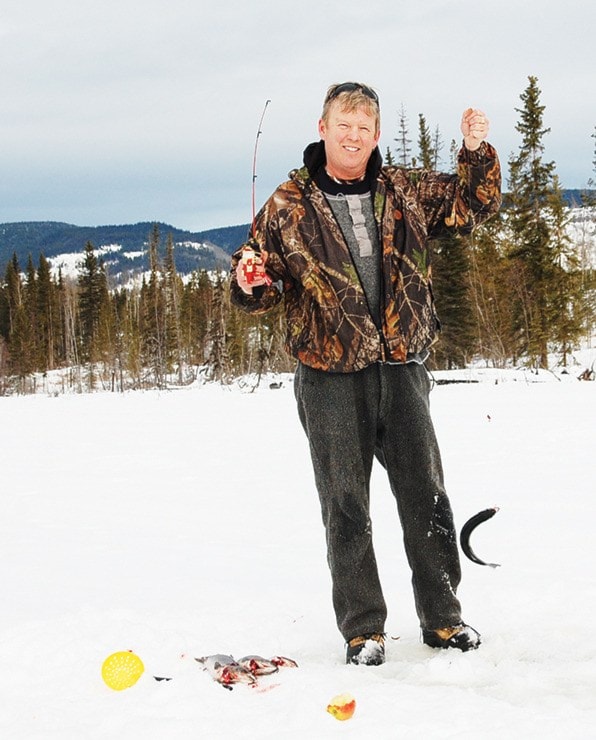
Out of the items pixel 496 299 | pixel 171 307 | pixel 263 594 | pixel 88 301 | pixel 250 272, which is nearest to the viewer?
pixel 250 272

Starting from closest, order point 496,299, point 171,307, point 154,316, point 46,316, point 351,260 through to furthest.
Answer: point 351,260
point 496,299
point 154,316
point 171,307
point 46,316

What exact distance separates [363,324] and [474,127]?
86 centimetres

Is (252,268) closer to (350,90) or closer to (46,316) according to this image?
(350,90)

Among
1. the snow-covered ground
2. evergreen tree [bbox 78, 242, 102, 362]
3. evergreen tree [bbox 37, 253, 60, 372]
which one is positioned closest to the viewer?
the snow-covered ground

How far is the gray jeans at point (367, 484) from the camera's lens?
2900 mm

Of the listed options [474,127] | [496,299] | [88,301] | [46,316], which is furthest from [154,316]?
[474,127]

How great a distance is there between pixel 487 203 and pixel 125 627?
2.16 m

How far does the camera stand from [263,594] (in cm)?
400

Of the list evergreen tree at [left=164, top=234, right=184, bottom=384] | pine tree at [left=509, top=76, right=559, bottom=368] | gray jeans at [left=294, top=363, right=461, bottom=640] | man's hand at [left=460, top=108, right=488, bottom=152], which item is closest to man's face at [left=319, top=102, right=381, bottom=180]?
man's hand at [left=460, top=108, right=488, bottom=152]

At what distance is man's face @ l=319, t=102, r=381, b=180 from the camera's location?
2.86 meters

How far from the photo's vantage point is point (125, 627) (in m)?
2.83

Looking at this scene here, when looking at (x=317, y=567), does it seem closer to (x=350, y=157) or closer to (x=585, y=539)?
(x=585, y=539)

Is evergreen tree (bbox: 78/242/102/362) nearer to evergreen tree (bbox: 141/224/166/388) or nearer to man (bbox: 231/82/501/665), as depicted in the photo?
evergreen tree (bbox: 141/224/166/388)

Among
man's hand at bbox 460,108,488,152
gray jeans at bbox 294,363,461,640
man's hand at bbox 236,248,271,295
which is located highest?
man's hand at bbox 460,108,488,152
